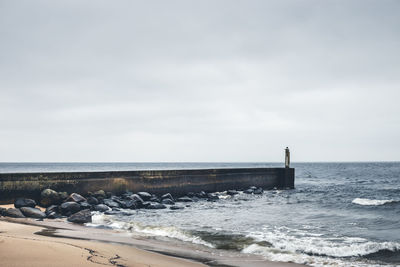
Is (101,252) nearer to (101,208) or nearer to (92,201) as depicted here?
(101,208)

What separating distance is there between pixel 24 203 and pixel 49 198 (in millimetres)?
1079

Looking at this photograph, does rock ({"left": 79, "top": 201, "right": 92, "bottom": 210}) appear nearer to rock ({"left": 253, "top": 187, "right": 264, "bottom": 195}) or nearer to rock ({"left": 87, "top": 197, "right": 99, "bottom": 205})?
rock ({"left": 87, "top": 197, "right": 99, "bottom": 205})

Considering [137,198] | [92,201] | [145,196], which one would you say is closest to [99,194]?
[92,201]

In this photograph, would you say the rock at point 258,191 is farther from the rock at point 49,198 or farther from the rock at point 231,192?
the rock at point 49,198

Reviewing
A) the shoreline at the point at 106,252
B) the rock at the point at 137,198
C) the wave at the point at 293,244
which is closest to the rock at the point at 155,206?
the rock at the point at 137,198

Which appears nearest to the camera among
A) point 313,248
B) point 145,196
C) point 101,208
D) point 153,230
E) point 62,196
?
point 313,248

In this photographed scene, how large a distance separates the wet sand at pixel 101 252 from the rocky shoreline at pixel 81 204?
8.79ft

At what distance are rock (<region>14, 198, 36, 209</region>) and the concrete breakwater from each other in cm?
75

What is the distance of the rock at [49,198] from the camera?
43.0 feet

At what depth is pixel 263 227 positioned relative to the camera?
9906mm

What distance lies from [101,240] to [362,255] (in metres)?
5.09

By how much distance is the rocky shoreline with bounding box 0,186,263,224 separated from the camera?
1081 centimetres

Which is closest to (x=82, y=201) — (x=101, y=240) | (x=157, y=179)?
(x=157, y=179)

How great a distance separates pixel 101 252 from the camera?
5719 millimetres
